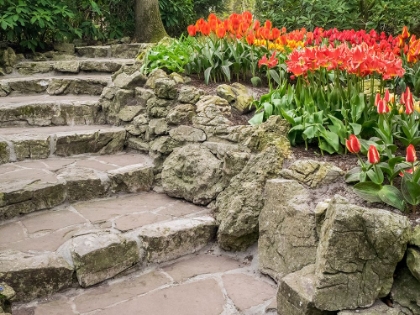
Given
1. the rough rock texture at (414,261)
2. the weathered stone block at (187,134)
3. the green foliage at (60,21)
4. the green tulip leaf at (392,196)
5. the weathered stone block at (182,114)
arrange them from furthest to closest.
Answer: the green foliage at (60,21)
the weathered stone block at (182,114)
the weathered stone block at (187,134)
the green tulip leaf at (392,196)
the rough rock texture at (414,261)

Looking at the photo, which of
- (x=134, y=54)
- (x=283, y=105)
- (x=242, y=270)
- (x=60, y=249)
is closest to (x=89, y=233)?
(x=60, y=249)

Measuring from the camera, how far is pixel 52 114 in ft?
16.7

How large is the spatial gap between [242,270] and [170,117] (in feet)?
5.86

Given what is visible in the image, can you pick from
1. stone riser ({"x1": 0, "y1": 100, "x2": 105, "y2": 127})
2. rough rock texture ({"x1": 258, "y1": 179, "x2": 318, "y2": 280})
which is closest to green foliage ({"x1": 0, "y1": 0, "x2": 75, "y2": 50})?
stone riser ({"x1": 0, "y1": 100, "x2": 105, "y2": 127})

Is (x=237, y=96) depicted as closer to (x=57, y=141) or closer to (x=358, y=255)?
(x=57, y=141)

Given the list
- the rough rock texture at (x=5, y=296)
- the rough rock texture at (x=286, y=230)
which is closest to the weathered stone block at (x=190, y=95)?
the rough rock texture at (x=286, y=230)

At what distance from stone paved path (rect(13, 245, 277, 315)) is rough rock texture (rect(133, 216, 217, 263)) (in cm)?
9

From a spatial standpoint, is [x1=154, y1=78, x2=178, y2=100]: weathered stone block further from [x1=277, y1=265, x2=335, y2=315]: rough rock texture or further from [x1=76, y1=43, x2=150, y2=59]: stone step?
[x1=76, y1=43, x2=150, y2=59]: stone step

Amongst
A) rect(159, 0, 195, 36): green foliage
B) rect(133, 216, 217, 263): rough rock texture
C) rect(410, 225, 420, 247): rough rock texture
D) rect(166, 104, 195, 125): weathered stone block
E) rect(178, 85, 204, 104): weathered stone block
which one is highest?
rect(159, 0, 195, 36): green foliage

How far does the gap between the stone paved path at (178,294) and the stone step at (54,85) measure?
3.20 meters

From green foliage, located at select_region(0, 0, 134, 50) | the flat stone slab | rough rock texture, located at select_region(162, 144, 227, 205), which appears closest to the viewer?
the flat stone slab

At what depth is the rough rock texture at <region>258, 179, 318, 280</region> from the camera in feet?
9.57

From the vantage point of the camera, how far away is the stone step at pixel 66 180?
3.51 metres

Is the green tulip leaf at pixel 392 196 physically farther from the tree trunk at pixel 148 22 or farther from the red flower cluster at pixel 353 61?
Result: the tree trunk at pixel 148 22
